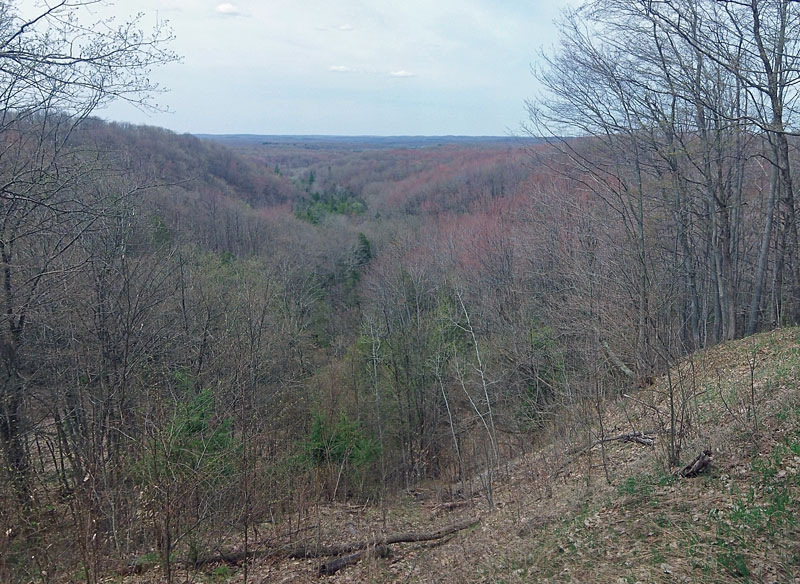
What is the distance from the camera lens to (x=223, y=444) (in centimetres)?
911

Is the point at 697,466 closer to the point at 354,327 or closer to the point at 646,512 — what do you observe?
the point at 646,512

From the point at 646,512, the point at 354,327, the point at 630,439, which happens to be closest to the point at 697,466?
the point at 646,512

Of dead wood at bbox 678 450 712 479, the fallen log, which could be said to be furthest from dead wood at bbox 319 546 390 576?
dead wood at bbox 678 450 712 479

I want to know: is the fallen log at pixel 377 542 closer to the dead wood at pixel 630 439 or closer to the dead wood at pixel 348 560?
the dead wood at pixel 348 560

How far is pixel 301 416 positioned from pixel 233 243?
24.6m

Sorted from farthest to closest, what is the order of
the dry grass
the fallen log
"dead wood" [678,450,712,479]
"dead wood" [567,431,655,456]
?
1. the fallen log
2. "dead wood" [567,431,655,456]
3. "dead wood" [678,450,712,479]
4. the dry grass

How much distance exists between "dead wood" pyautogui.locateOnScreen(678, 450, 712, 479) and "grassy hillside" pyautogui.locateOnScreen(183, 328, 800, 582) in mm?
79

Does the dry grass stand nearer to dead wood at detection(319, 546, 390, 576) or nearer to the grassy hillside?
the grassy hillside

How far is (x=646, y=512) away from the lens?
5605 millimetres

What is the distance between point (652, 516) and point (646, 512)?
14cm

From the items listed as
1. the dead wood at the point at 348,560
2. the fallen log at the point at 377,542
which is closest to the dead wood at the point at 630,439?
the fallen log at the point at 377,542

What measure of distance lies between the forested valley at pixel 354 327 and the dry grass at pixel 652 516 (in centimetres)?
49

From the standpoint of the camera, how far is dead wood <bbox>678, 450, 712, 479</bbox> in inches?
230

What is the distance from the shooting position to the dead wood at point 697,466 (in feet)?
19.2
